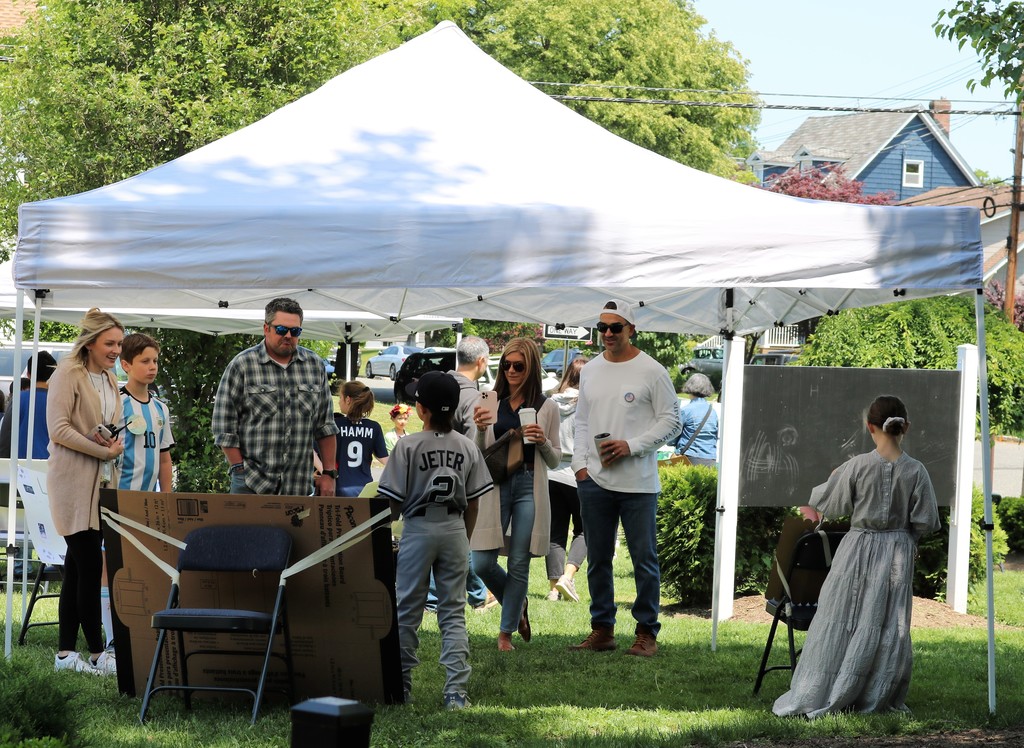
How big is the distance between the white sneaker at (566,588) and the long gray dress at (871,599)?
374cm

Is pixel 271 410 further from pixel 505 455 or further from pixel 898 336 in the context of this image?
pixel 898 336

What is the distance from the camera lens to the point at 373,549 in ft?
17.3

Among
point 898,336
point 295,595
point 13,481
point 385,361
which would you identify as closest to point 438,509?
point 295,595

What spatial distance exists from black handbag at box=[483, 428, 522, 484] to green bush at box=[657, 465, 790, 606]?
2.68 meters

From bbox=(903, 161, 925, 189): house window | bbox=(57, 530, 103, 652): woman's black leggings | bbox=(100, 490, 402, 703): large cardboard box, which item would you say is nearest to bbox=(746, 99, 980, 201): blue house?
bbox=(903, 161, 925, 189): house window

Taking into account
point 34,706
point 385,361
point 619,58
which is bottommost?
point 34,706

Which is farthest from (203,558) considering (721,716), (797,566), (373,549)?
(797,566)

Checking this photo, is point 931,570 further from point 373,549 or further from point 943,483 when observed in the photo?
point 373,549

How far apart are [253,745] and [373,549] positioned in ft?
3.15

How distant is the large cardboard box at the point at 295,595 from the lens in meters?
5.29

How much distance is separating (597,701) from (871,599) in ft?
4.62

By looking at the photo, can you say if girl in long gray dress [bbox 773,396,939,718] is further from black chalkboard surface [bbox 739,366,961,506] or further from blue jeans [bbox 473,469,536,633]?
black chalkboard surface [bbox 739,366,961,506]

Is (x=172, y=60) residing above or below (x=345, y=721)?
above

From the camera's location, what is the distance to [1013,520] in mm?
12797
